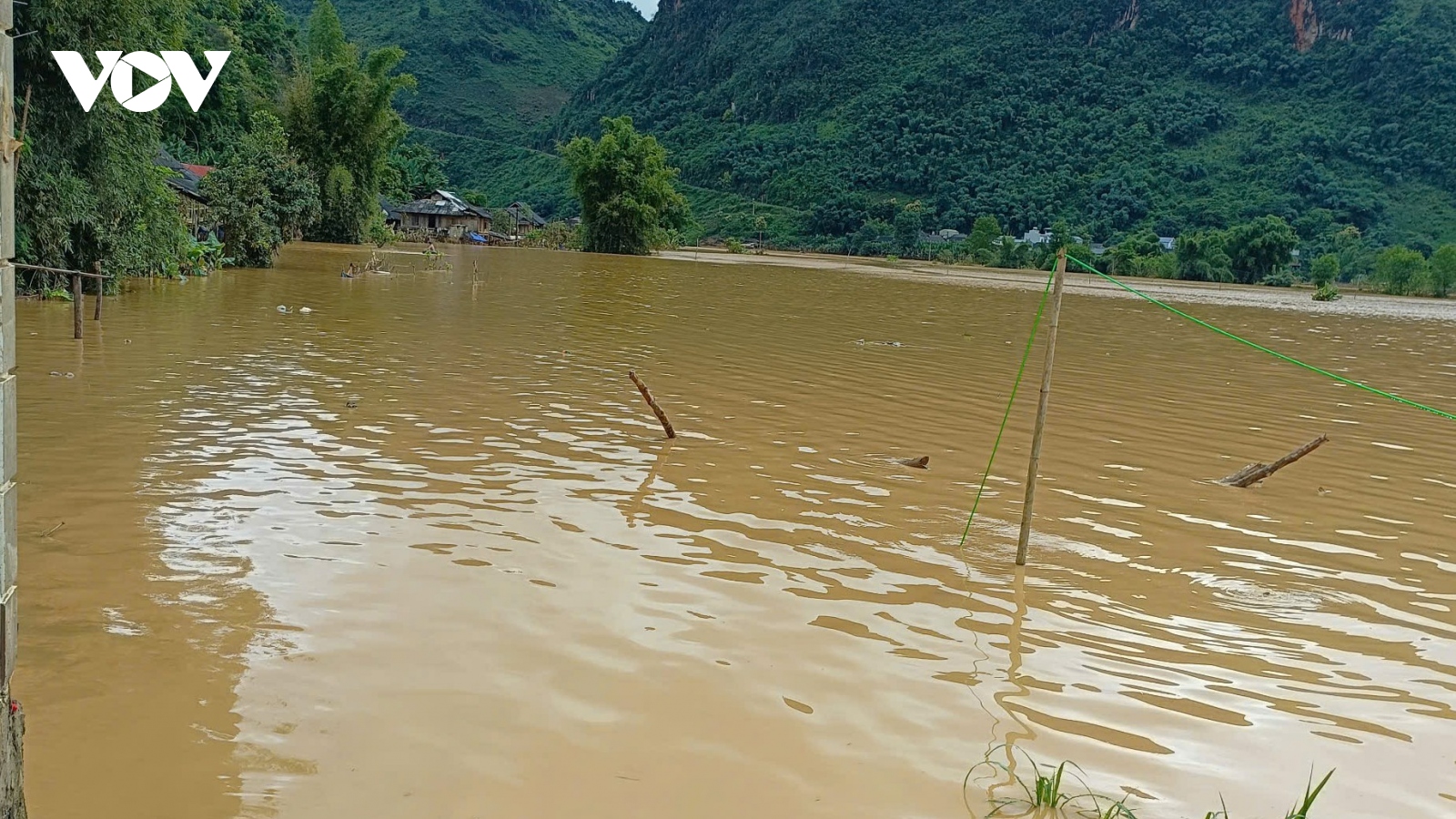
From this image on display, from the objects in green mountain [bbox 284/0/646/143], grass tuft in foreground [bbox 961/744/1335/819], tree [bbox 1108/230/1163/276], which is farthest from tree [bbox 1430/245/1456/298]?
green mountain [bbox 284/0/646/143]

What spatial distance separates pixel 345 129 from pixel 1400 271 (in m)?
51.6

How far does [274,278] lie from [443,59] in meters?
128

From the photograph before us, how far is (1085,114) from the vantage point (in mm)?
95812

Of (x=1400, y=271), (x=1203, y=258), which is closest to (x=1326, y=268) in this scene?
(x=1400, y=271)

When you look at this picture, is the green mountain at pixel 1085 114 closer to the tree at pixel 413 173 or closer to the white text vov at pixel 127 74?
the tree at pixel 413 173

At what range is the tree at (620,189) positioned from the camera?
203 feet

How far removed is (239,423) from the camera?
953 centimetres

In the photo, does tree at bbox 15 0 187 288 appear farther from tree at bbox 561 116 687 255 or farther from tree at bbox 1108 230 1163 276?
tree at bbox 1108 230 1163 276

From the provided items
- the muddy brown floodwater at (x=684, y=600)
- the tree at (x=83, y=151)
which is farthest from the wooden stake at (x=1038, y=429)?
the tree at (x=83, y=151)

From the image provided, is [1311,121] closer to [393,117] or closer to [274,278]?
[393,117]

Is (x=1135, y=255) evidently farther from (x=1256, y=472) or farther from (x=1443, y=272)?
(x=1256, y=472)

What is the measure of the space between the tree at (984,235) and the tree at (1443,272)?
27.6m

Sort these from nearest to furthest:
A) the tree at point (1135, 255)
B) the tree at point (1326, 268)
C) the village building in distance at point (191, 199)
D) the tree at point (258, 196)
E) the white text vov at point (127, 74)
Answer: the white text vov at point (127, 74)
the tree at point (258, 196)
the village building in distance at point (191, 199)
the tree at point (1326, 268)
the tree at point (1135, 255)

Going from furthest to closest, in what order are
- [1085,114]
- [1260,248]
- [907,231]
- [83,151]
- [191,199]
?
1. [1085,114]
2. [907,231]
3. [1260,248]
4. [191,199]
5. [83,151]
